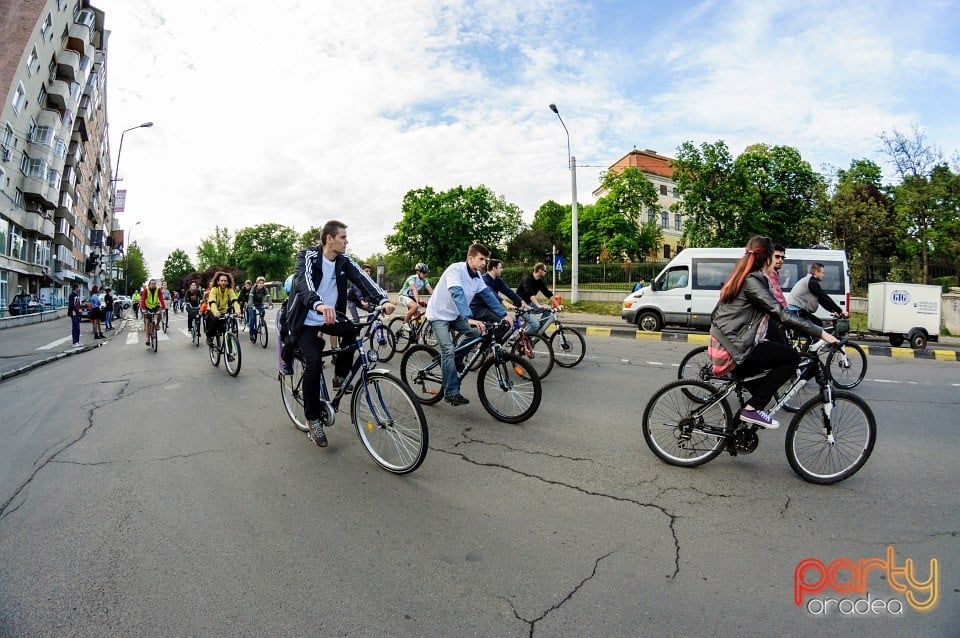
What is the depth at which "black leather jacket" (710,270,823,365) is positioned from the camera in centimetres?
391

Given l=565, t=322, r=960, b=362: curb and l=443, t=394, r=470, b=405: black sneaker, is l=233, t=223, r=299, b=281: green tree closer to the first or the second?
l=565, t=322, r=960, b=362: curb

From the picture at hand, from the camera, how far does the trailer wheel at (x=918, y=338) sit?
1336 cm

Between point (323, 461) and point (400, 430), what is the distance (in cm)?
83

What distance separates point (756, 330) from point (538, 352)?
4.37 meters

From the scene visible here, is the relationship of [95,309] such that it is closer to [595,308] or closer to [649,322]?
[649,322]

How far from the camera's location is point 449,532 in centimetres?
308

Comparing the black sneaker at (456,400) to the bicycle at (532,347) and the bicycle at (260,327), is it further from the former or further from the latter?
the bicycle at (260,327)

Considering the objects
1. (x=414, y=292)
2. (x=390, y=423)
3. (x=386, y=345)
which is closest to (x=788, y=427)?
(x=390, y=423)

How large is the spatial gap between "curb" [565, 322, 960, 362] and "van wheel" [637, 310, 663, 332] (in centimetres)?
50

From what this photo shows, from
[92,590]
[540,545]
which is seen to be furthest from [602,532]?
[92,590]

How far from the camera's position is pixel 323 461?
4.31m

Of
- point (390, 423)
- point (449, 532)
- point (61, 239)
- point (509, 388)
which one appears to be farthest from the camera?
point (61, 239)

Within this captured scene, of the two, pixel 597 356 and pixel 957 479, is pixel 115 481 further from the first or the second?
pixel 597 356

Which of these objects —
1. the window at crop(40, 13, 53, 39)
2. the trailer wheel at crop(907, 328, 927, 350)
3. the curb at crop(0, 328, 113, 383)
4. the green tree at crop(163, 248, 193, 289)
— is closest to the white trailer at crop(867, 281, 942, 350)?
the trailer wheel at crop(907, 328, 927, 350)
